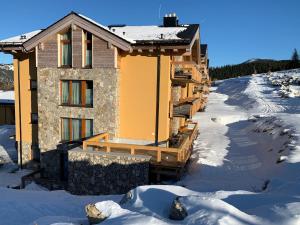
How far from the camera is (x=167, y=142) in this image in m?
16.4

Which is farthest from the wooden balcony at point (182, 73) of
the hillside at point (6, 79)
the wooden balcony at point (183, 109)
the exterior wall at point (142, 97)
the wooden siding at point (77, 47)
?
the hillside at point (6, 79)

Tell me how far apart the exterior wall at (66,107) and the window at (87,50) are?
17.2 inches

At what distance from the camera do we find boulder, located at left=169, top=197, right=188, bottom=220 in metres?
6.32

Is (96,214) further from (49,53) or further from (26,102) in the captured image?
(26,102)

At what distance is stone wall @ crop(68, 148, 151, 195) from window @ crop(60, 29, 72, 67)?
17.3ft

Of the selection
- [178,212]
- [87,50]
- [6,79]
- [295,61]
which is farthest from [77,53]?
[295,61]

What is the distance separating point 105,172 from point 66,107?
16.6 feet

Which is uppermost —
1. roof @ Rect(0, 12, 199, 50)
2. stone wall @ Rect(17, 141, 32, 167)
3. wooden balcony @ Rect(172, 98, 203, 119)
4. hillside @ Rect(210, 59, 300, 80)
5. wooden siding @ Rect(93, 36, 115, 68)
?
hillside @ Rect(210, 59, 300, 80)

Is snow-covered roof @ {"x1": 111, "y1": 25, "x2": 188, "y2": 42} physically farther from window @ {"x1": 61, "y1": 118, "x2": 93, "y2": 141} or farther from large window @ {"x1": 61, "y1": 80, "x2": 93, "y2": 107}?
window @ {"x1": 61, "y1": 118, "x2": 93, "y2": 141}

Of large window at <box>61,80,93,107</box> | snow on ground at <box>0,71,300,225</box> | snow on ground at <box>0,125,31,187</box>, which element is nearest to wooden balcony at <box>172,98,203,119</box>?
snow on ground at <box>0,71,300,225</box>

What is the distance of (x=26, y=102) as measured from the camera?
59.9 ft

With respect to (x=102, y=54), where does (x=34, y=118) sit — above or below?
below

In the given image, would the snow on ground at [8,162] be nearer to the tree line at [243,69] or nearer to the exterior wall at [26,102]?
the exterior wall at [26,102]

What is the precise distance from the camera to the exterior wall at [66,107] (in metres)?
15.8
